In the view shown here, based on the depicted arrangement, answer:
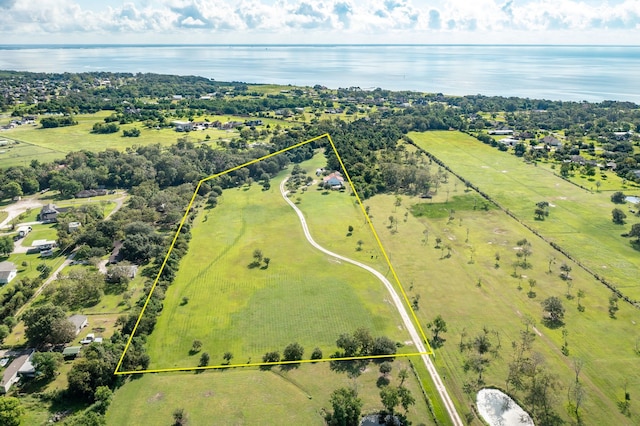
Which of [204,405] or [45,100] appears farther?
[45,100]

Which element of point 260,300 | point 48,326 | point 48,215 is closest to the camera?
point 48,326

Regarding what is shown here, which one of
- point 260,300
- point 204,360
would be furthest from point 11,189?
point 204,360

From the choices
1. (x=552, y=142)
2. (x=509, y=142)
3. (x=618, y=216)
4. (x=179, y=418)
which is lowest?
(x=179, y=418)

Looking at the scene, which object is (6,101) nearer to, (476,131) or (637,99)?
(476,131)

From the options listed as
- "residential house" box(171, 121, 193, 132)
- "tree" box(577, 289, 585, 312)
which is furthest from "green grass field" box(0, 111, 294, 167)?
"tree" box(577, 289, 585, 312)

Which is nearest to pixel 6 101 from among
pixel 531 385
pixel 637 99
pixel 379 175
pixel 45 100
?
pixel 45 100

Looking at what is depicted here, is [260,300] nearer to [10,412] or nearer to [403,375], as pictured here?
[403,375]
